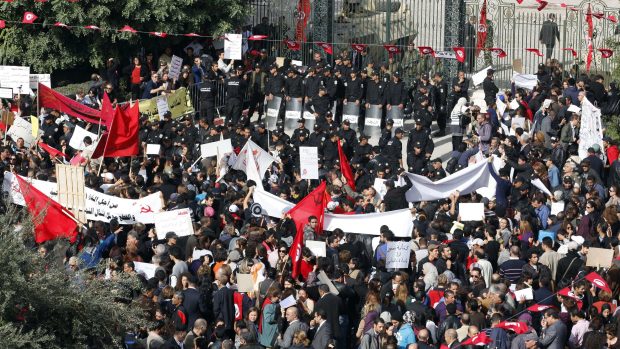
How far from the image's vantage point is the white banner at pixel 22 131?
3119 centimetres

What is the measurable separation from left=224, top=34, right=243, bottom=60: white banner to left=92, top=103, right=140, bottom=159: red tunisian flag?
6.53m

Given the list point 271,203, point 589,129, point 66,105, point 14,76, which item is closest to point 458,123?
point 589,129

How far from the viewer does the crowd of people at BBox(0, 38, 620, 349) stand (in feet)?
66.5

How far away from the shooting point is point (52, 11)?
120ft

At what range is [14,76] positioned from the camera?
3319 cm

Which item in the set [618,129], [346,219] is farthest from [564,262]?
[618,129]

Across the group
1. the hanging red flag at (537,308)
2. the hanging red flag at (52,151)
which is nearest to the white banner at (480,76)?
the hanging red flag at (52,151)

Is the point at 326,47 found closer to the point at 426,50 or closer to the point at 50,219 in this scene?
the point at 426,50

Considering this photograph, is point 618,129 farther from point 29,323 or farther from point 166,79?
point 29,323

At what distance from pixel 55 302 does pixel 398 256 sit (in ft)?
16.2

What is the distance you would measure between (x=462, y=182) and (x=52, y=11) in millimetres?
13625

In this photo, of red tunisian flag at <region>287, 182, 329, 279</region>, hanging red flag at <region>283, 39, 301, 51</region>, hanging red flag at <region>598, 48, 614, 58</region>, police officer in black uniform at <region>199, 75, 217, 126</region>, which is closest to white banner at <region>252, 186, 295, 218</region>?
red tunisian flag at <region>287, 182, 329, 279</region>

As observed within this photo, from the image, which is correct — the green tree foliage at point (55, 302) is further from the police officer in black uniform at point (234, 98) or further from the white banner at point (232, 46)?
the white banner at point (232, 46)

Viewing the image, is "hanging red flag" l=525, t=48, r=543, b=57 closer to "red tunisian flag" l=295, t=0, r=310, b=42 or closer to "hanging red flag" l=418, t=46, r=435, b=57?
"hanging red flag" l=418, t=46, r=435, b=57
